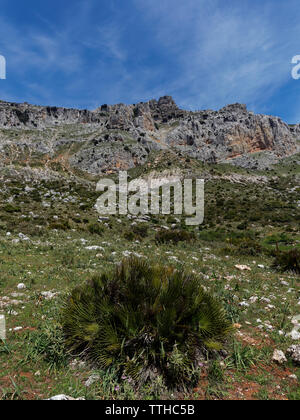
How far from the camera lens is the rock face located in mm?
75938

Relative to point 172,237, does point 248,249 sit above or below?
below

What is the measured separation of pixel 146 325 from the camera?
3.17m

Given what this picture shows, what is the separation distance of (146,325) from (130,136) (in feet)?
303

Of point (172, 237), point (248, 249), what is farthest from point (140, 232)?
point (248, 249)

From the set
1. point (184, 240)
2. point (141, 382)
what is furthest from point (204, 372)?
point (184, 240)

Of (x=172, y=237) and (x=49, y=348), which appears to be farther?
(x=172, y=237)

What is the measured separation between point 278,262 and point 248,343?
7.95 meters

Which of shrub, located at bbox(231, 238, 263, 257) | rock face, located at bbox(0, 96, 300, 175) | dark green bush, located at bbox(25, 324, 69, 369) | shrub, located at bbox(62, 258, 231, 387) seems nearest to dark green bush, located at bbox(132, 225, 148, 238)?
shrub, located at bbox(231, 238, 263, 257)

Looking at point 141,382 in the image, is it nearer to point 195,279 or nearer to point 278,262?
point 195,279

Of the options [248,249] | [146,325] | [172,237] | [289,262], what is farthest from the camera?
[172,237]

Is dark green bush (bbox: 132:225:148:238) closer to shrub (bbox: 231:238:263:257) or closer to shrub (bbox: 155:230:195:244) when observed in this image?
shrub (bbox: 155:230:195:244)

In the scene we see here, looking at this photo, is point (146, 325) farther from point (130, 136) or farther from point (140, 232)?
point (130, 136)

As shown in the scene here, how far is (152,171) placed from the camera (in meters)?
59.7

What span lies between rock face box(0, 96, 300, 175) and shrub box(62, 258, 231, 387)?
2826 inches
